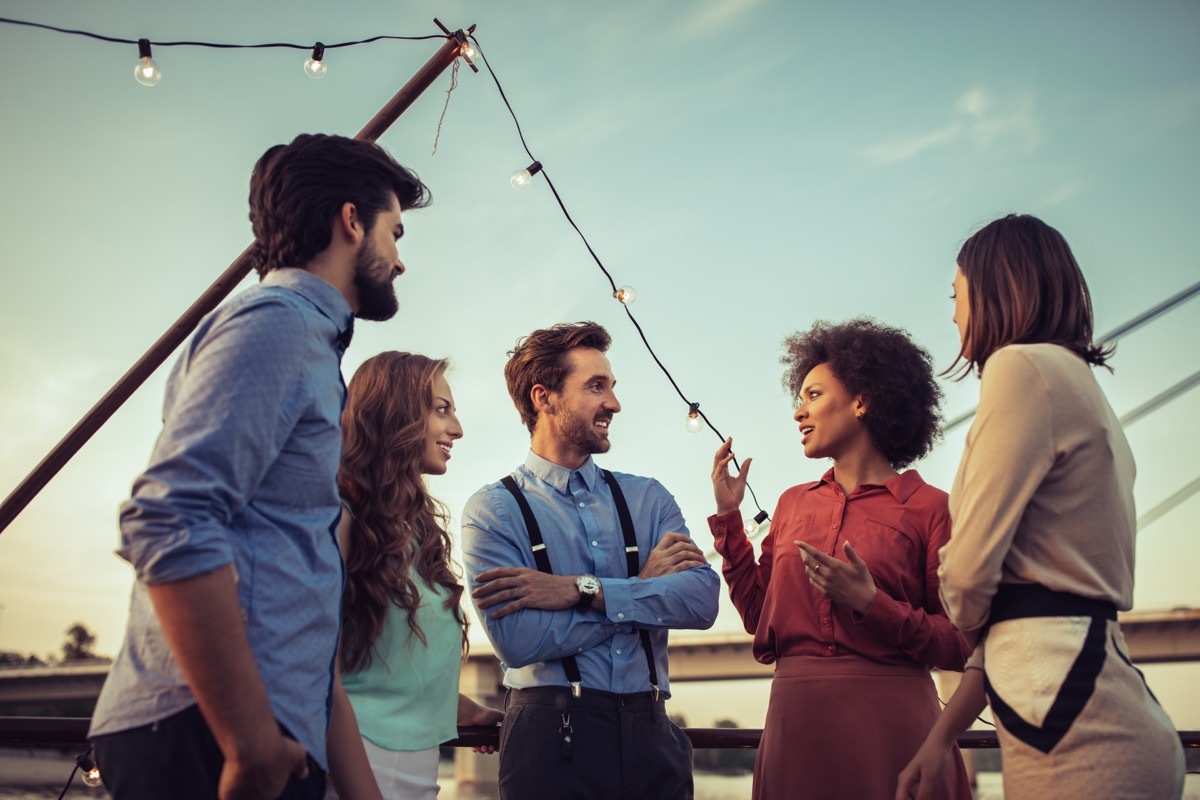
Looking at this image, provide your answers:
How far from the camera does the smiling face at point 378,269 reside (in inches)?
76.3

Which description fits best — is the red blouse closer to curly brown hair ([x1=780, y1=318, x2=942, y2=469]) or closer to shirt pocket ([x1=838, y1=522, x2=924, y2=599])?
shirt pocket ([x1=838, y1=522, x2=924, y2=599])

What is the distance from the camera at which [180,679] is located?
1454 mm

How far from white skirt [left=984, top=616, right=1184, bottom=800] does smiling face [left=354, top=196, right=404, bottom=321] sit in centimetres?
144

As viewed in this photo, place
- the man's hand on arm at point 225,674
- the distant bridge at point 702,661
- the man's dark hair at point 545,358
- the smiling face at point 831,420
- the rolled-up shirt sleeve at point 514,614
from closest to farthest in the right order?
the man's hand on arm at point 225,674 → the rolled-up shirt sleeve at point 514,614 → the smiling face at point 831,420 → the man's dark hair at point 545,358 → the distant bridge at point 702,661

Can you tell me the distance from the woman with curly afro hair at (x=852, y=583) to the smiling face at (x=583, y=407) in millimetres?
465

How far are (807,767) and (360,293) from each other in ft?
6.12

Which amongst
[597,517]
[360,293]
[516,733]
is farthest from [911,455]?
[360,293]

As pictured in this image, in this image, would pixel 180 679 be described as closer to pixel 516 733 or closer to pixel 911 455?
pixel 516 733

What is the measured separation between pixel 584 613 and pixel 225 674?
1.65 m

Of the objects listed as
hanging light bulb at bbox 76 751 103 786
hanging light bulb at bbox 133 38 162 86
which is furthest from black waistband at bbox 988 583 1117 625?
hanging light bulb at bbox 133 38 162 86

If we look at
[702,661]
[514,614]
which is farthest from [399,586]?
[702,661]

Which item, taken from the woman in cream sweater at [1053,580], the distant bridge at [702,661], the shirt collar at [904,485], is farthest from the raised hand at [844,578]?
the distant bridge at [702,661]

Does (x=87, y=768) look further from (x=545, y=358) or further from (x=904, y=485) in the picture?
(x=904, y=485)

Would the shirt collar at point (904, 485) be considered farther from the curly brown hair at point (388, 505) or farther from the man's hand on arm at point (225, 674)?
the man's hand on arm at point (225, 674)
